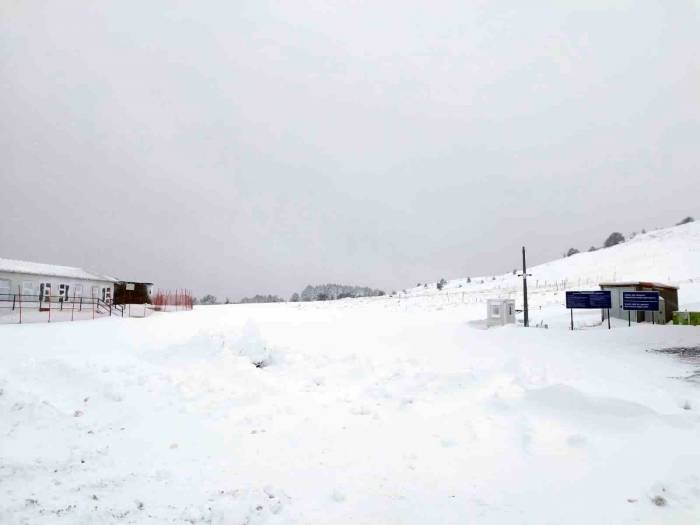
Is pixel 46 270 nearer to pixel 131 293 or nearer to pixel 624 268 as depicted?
pixel 131 293

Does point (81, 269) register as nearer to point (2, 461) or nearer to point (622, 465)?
point (2, 461)

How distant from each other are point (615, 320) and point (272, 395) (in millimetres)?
26407

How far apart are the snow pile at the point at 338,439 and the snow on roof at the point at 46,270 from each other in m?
26.1

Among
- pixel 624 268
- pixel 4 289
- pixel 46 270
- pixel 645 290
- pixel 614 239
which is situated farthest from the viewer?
pixel 614 239

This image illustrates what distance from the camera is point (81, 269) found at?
45156 mm

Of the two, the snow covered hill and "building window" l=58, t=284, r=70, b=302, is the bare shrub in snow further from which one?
"building window" l=58, t=284, r=70, b=302

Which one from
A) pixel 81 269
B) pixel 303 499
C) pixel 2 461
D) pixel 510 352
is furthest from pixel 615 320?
pixel 81 269

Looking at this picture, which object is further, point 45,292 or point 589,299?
point 45,292

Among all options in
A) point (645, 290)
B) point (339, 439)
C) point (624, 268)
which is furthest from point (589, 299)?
point (624, 268)

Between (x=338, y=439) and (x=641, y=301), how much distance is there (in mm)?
24025

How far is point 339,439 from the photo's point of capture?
783 centimetres

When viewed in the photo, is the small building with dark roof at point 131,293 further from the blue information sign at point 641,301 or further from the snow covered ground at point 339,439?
the blue information sign at point 641,301

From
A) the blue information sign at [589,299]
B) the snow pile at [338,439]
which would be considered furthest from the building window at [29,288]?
the blue information sign at [589,299]

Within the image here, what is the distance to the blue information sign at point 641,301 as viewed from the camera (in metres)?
23.9
